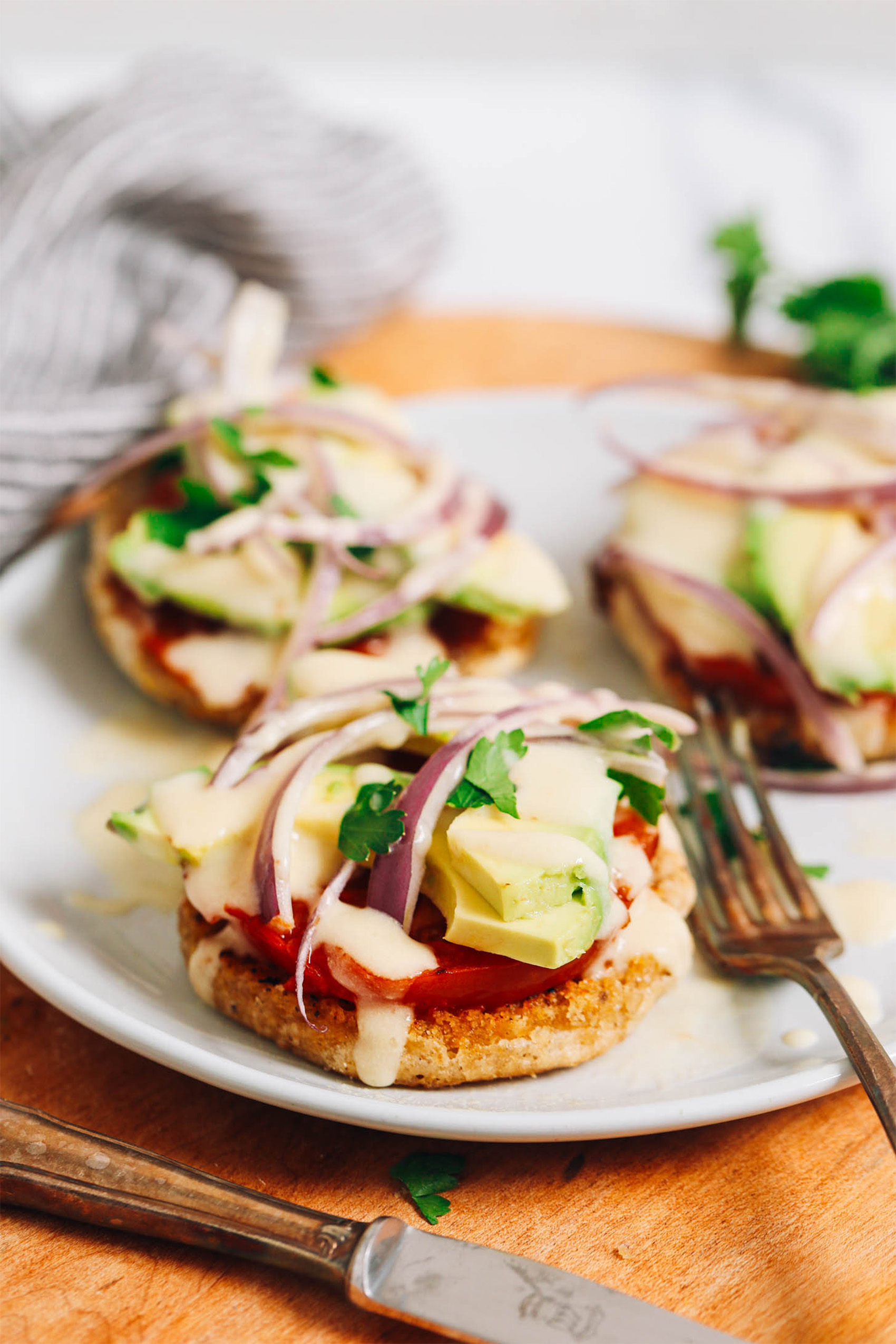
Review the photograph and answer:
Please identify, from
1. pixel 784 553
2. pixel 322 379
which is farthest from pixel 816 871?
pixel 322 379

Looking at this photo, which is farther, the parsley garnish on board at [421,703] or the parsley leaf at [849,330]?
the parsley leaf at [849,330]

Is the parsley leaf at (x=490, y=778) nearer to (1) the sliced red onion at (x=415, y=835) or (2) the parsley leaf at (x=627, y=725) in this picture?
(1) the sliced red onion at (x=415, y=835)

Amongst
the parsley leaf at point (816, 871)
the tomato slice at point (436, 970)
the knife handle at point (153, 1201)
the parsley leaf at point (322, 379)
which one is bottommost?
the knife handle at point (153, 1201)

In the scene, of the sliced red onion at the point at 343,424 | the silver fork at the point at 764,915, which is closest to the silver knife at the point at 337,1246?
the silver fork at the point at 764,915

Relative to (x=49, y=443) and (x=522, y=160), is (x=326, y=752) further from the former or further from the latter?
(x=522, y=160)

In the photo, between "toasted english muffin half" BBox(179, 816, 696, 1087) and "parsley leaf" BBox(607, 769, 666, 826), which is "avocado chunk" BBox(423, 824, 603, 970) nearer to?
"toasted english muffin half" BBox(179, 816, 696, 1087)

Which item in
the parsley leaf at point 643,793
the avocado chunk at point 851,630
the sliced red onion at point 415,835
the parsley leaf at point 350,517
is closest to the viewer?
the sliced red onion at point 415,835
